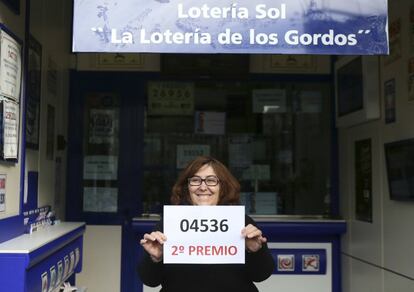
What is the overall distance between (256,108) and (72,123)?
1.69m

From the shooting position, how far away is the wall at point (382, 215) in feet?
11.7

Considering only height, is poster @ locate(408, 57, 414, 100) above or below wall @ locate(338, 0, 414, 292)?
above

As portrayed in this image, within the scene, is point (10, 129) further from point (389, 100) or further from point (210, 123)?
point (389, 100)

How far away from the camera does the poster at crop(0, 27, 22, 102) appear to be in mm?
2800

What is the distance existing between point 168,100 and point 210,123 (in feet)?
1.45

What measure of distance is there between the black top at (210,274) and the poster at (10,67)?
121cm

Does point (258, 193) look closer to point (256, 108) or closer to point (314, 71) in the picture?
point (256, 108)

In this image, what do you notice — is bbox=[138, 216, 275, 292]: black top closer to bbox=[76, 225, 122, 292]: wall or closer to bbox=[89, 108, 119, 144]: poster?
bbox=[76, 225, 122, 292]: wall

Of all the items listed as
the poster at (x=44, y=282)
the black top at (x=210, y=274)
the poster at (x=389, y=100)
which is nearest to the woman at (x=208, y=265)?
the black top at (x=210, y=274)

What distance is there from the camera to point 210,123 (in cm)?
498

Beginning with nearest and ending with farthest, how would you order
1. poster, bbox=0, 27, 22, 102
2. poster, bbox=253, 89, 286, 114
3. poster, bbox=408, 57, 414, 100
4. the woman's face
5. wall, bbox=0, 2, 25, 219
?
1. the woman's face
2. poster, bbox=0, 27, 22, 102
3. wall, bbox=0, 2, 25, 219
4. poster, bbox=408, 57, 414, 100
5. poster, bbox=253, 89, 286, 114

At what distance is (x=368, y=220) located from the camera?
4.29m

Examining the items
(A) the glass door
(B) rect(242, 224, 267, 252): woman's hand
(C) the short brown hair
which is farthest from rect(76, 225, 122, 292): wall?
(B) rect(242, 224, 267, 252): woman's hand

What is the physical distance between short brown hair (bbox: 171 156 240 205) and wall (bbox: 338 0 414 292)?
1554 millimetres
